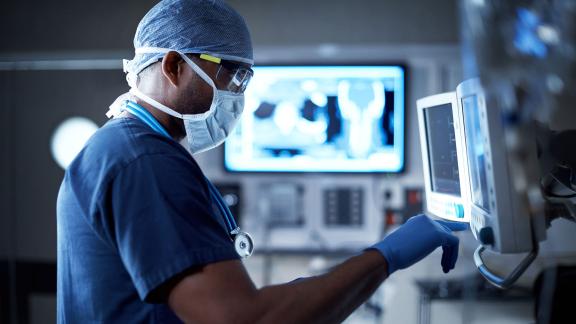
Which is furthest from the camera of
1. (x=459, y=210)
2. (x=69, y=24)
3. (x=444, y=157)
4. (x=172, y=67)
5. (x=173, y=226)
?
(x=69, y=24)

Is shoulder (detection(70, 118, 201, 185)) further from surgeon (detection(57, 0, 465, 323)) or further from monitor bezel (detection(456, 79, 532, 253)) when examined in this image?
monitor bezel (detection(456, 79, 532, 253))

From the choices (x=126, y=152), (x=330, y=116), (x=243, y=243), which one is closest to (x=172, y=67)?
(x=126, y=152)

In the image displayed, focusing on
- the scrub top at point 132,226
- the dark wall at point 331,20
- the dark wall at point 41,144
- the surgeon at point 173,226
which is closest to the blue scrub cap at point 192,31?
the surgeon at point 173,226

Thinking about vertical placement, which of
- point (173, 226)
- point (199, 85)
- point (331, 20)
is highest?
A: point (331, 20)

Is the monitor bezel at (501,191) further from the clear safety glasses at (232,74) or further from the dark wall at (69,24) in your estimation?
the dark wall at (69,24)

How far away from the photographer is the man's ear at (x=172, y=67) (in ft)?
3.61

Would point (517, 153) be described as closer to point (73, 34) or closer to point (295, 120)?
point (295, 120)

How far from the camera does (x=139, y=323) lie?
0.96m

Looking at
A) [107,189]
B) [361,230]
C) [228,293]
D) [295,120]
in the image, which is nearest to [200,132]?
[107,189]

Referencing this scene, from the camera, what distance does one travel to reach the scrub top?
866 mm

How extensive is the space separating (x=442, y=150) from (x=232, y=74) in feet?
1.68

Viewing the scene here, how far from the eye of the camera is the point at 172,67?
43.9 inches

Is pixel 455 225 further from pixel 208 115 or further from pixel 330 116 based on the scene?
pixel 330 116

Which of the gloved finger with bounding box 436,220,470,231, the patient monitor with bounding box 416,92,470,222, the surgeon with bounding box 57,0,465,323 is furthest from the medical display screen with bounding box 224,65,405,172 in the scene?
the surgeon with bounding box 57,0,465,323
